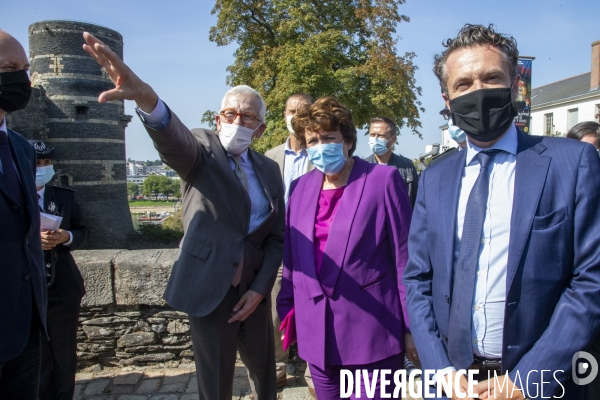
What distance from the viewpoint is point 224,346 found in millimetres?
2748

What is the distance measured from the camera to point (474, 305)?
1816 mm

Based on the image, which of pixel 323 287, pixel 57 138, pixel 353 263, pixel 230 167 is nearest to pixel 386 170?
pixel 353 263

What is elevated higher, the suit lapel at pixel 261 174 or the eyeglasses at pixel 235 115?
the eyeglasses at pixel 235 115

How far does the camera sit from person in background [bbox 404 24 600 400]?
5.35ft

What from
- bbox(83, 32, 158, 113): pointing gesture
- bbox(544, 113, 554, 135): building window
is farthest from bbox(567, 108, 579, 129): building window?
bbox(83, 32, 158, 113): pointing gesture

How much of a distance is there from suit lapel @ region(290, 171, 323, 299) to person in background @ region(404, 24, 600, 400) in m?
0.56

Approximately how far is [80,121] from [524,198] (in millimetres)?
23657

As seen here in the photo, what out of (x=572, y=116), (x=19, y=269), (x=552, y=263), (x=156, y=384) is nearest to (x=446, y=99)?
(x=552, y=263)

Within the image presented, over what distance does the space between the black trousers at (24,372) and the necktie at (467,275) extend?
207cm

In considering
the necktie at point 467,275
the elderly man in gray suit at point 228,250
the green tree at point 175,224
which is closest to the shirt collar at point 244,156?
the elderly man in gray suit at point 228,250

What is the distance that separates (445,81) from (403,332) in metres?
1.34

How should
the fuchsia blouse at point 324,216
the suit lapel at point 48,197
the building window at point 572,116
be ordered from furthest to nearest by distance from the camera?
the building window at point 572,116, the suit lapel at point 48,197, the fuchsia blouse at point 324,216

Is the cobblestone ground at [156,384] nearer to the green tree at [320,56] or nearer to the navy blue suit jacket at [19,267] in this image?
the navy blue suit jacket at [19,267]

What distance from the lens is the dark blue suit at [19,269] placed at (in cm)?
Answer: 209
